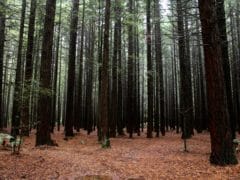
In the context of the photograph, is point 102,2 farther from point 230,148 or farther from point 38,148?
point 230,148

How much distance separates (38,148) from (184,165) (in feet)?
18.3

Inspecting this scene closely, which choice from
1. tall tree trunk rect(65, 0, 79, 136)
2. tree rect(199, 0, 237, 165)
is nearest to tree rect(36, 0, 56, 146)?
tall tree trunk rect(65, 0, 79, 136)

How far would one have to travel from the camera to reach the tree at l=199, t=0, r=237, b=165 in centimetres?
677

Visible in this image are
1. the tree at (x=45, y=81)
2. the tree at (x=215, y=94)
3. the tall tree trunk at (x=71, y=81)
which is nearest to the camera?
the tree at (x=215, y=94)

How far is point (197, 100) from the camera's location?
24609mm

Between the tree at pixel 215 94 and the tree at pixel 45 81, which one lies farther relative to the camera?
the tree at pixel 45 81

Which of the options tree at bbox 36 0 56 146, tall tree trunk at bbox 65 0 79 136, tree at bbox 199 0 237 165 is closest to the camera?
tree at bbox 199 0 237 165

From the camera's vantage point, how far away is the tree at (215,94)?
6.77 meters

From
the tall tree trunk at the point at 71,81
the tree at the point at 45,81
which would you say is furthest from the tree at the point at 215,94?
the tall tree trunk at the point at 71,81

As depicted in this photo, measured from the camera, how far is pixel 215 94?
696cm

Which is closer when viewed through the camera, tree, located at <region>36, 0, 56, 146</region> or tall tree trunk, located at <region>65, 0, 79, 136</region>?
tree, located at <region>36, 0, 56, 146</region>

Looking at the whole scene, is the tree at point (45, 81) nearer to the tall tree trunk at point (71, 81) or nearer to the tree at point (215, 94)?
the tall tree trunk at point (71, 81)

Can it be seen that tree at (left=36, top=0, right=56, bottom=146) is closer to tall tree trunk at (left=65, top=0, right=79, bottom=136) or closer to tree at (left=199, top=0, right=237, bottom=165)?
tall tree trunk at (left=65, top=0, right=79, bottom=136)

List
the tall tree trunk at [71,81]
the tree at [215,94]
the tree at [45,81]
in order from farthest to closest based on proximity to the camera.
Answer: the tall tree trunk at [71,81]
the tree at [45,81]
the tree at [215,94]
